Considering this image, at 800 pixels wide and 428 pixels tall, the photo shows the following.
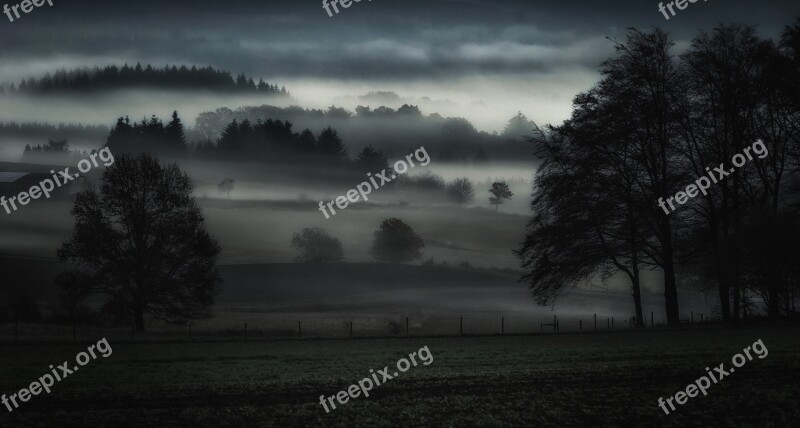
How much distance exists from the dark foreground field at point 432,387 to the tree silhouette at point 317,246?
101m

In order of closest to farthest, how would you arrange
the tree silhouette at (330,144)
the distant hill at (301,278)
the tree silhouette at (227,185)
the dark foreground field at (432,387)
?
the dark foreground field at (432,387) → the distant hill at (301,278) → the tree silhouette at (330,144) → the tree silhouette at (227,185)

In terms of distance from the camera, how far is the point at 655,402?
2272 cm

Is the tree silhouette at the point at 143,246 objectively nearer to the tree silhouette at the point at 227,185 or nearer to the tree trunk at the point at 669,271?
the tree trunk at the point at 669,271

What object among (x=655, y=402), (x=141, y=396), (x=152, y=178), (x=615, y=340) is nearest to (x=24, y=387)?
(x=141, y=396)

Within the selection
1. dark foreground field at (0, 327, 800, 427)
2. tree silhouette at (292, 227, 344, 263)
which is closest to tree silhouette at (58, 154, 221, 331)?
dark foreground field at (0, 327, 800, 427)

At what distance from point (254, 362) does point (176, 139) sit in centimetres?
12060

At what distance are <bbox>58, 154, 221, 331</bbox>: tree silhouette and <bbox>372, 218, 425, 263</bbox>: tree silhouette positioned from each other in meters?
87.4

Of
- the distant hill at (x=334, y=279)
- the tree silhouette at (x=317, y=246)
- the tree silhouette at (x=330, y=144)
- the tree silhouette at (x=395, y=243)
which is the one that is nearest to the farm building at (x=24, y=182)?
the distant hill at (x=334, y=279)

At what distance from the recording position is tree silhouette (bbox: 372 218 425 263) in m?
150

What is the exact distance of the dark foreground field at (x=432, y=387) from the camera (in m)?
20.9

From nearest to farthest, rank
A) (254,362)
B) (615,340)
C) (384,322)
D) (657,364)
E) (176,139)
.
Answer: (657,364) < (254,362) < (615,340) < (384,322) < (176,139)

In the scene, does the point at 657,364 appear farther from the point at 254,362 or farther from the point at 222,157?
the point at 222,157

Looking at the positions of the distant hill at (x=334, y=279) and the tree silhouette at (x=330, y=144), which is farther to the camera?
the tree silhouette at (x=330, y=144)

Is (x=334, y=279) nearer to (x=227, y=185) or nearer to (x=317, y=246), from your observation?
(x=317, y=246)
